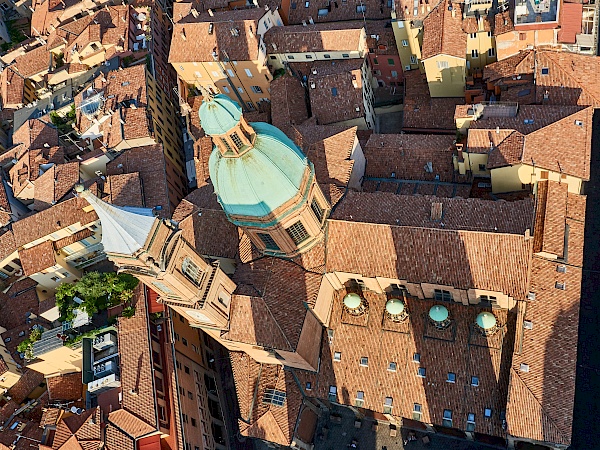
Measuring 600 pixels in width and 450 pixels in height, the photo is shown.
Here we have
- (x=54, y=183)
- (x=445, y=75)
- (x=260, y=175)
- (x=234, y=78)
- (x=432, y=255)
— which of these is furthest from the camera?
(x=234, y=78)

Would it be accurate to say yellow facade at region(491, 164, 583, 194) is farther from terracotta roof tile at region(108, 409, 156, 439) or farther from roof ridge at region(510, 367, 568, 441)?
terracotta roof tile at region(108, 409, 156, 439)

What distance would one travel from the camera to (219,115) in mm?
38656

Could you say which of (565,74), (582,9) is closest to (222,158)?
(565,74)

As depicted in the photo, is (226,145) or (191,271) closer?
(226,145)

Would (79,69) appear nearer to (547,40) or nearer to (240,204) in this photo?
(240,204)

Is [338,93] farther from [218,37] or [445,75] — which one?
[218,37]

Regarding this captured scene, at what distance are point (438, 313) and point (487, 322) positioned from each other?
431 centimetres

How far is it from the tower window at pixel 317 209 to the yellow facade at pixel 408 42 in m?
30.4

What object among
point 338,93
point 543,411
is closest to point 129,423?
point 543,411

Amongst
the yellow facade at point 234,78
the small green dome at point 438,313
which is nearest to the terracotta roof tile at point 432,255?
the small green dome at point 438,313

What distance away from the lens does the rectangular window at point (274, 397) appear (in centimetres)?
5422

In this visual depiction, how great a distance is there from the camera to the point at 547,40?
2361 inches

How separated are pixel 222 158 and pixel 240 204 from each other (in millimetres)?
4365

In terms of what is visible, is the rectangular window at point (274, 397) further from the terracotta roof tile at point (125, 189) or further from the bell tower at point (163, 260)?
the terracotta roof tile at point (125, 189)
